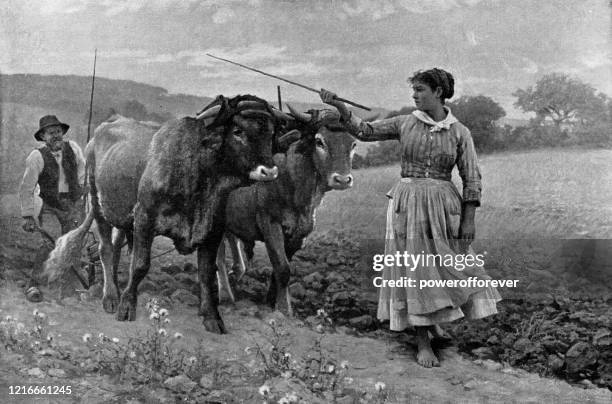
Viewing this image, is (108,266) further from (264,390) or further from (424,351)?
(424,351)

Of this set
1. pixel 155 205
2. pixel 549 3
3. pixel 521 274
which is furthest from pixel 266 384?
pixel 549 3

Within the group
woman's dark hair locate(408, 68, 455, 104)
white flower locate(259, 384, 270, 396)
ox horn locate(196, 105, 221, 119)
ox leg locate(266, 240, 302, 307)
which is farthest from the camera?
ox leg locate(266, 240, 302, 307)

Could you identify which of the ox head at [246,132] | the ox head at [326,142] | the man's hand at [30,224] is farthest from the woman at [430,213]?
the man's hand at [30,224]

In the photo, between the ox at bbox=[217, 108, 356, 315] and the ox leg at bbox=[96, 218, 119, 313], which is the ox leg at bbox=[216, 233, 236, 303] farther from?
the ox leg at bbox=[96, 218, 119, 313]

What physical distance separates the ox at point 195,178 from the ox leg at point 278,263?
16.0 inches

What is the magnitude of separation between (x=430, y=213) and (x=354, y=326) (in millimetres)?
1181

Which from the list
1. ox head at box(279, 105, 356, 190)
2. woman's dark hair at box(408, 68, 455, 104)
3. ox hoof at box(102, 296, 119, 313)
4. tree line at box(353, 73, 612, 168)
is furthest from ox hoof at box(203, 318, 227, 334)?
woman's dark hair at box(408, 68, 455, 104)

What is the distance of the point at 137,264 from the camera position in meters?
6.52

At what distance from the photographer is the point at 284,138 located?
654 centimetres

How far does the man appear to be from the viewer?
6977mm

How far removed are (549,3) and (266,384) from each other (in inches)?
159

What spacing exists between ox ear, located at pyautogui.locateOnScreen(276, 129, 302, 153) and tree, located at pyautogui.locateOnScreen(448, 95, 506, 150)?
1.34 metres

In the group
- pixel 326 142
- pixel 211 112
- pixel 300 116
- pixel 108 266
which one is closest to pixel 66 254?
pixel 108 266

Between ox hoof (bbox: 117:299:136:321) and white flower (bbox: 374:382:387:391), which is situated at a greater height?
ox hoof (bbox: 117:299:136:321)
